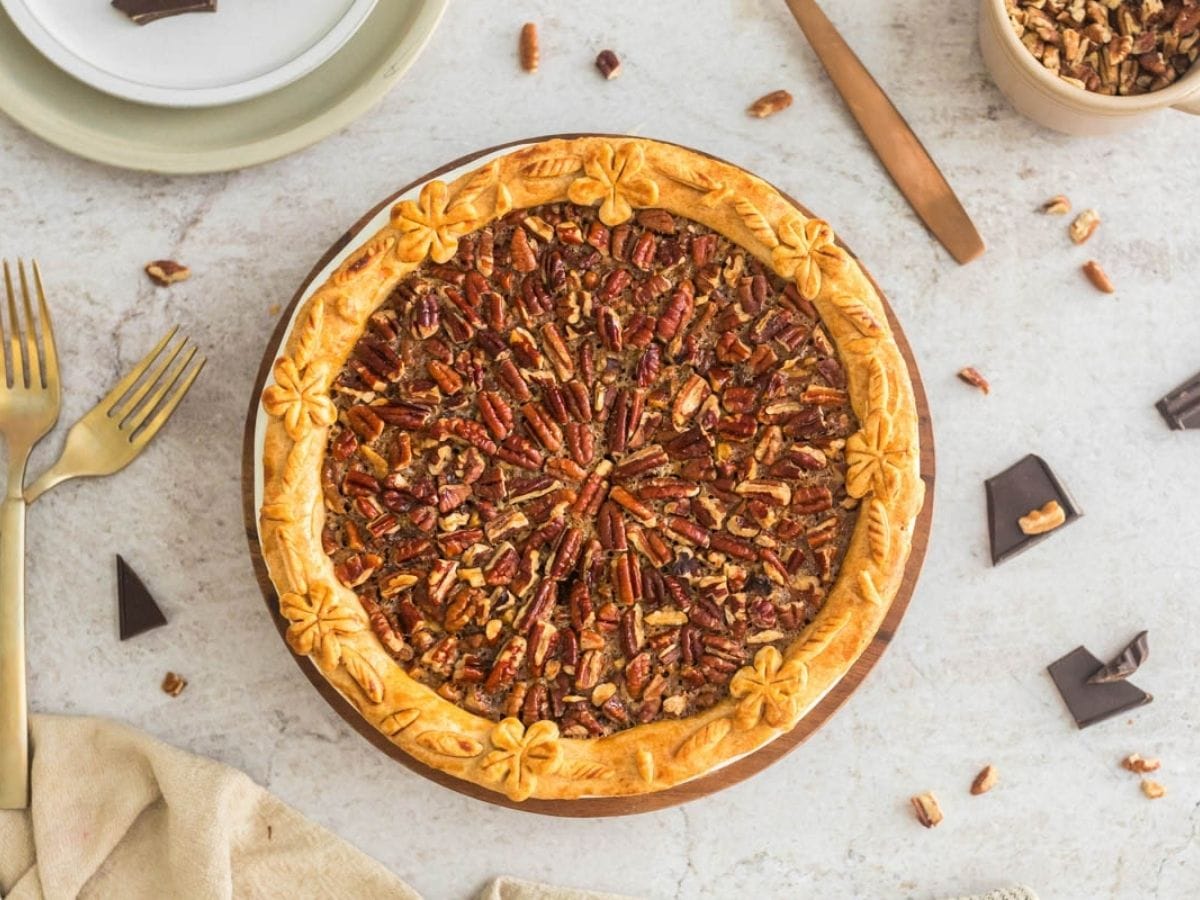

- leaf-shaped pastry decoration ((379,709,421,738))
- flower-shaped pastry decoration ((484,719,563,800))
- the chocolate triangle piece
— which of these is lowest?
the chocolate triangle piece

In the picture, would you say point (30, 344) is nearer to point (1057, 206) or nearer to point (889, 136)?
point (889, 136)

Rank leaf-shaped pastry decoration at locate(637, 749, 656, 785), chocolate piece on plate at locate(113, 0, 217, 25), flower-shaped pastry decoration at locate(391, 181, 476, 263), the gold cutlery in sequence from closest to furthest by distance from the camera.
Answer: leaf-shaped pastry decoration at locate(637, 749, 656, 785)
flower-shaped pastry decoration at locate(391, 181, 476, 263)
chocolate piece on plate at locate(113, 0, 217, 25)
the gold cutlery

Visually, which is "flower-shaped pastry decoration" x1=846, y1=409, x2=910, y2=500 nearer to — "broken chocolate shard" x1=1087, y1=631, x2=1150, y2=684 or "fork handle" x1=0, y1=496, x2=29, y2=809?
"broken chocolate shard" x1=1087, y1=631, x2=1150, y2=684

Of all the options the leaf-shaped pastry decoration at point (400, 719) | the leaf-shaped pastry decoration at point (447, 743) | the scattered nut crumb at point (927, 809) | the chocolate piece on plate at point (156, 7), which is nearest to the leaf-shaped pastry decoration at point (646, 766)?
the leaf-shaped pastry decoration at point (447, 743)

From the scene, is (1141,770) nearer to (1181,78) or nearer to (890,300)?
(890,300)

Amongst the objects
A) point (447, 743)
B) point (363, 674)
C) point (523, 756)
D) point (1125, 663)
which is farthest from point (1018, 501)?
point (363, 674)

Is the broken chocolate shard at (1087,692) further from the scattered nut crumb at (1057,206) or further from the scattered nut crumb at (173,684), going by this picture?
the scattered nut crumb at (173,684)

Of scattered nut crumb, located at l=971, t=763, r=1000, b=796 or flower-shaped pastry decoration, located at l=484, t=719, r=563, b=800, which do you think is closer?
flower-shaped pastry decoration, located at l=484, t=719, r=563, b=800

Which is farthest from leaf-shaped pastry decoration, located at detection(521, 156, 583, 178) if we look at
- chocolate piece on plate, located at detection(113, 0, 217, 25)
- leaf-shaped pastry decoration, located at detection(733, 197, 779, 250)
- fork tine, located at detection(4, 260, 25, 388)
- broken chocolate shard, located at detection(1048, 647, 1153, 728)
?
broken chocolate shard, located at detection(1048, 647, 1153, 728)
